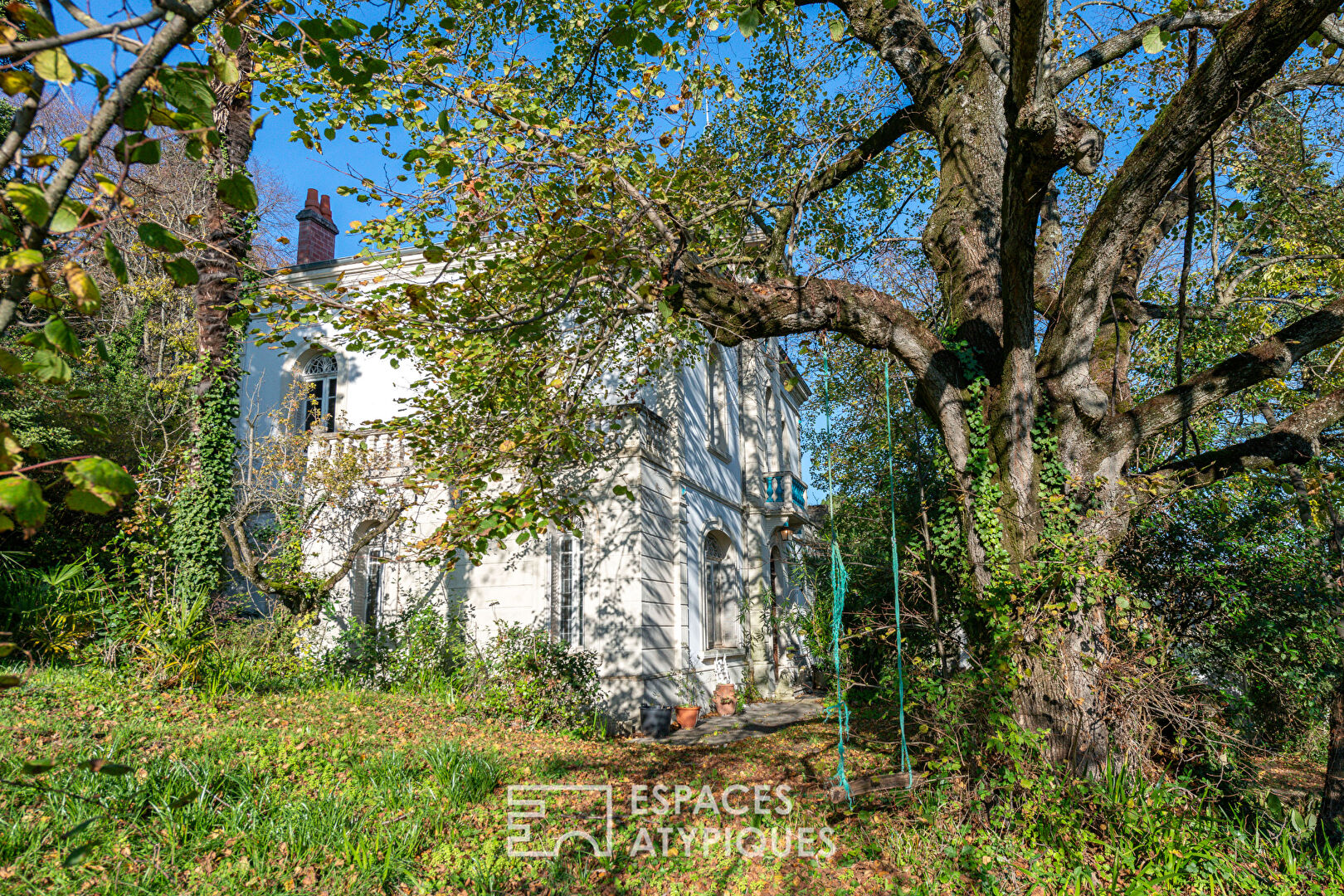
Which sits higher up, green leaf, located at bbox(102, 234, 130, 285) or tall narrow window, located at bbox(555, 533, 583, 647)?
green leaf, located at bbox(102, 234, 130, 285)

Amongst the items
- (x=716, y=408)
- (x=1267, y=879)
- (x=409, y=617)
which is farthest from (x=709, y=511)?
(x=1267, y=879)

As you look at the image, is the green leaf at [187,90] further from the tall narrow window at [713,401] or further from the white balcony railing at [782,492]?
the white balcony railing at [782,492]

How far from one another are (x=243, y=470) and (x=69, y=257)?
12163 mm

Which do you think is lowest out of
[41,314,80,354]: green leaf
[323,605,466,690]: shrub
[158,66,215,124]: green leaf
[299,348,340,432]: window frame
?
[323,605,466,690]: shrub

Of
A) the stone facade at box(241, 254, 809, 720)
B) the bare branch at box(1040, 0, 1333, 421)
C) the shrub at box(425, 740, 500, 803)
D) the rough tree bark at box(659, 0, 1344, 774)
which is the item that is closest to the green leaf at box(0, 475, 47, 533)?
the rough tree bark at box(659, 0, 1344, 774)

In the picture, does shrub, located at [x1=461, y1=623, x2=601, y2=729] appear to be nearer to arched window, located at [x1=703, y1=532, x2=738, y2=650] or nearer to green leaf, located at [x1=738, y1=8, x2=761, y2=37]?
arched window, located at [x1=703, y1=532, x2=738, y2=650]

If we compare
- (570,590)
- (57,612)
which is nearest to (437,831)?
(570,590)

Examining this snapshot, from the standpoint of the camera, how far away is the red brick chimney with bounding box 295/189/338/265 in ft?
50.4

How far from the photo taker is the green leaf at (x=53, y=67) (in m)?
1.47

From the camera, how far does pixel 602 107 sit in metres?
8.97

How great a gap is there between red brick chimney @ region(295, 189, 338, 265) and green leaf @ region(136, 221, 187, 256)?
597 inches

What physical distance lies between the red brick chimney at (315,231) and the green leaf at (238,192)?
49.3ft

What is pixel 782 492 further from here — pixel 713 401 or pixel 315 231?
pixel 315 231

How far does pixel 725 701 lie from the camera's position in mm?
12617
